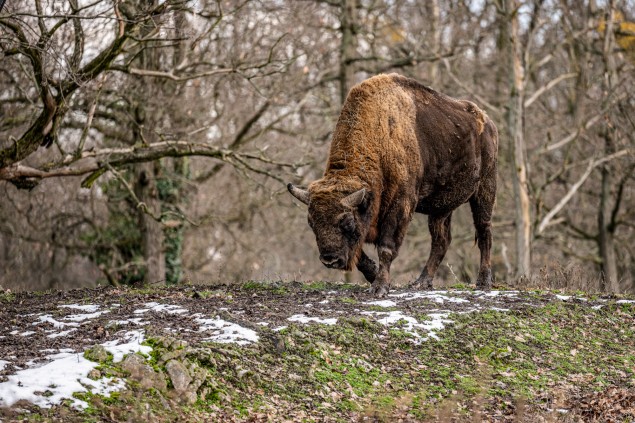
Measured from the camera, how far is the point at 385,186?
10773 mm

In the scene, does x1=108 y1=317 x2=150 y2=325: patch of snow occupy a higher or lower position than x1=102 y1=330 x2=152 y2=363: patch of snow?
higher

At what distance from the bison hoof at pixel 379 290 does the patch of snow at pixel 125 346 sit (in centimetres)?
368

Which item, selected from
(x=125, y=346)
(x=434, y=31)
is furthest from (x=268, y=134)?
(x=125, y=346)

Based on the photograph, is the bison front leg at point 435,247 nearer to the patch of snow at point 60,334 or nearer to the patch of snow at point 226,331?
the patch of snow at point 226,331

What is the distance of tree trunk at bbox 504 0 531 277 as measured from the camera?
67.9 ft

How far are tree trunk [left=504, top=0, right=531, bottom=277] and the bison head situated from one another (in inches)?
445

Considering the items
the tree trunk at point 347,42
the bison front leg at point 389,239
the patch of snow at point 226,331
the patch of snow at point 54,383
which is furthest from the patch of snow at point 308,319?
the tree trunk at point 347,42

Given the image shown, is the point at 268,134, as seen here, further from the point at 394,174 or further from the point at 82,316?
the point at 82,316

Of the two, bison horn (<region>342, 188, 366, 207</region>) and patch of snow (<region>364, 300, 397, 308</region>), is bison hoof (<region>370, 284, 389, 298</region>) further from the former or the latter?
bison horn (<region>342, 188, 366, 207</region>)

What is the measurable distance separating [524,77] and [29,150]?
13.7m

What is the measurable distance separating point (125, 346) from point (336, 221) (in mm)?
3583

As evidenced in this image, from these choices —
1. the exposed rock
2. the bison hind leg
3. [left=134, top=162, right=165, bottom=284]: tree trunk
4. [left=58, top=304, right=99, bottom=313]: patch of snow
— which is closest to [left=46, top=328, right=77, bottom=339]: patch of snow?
[left=58, top=304, right=99, bottom=313]: patch of snow

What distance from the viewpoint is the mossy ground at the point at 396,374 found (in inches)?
264

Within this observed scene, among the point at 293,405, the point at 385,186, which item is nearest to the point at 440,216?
the point at 385,186
